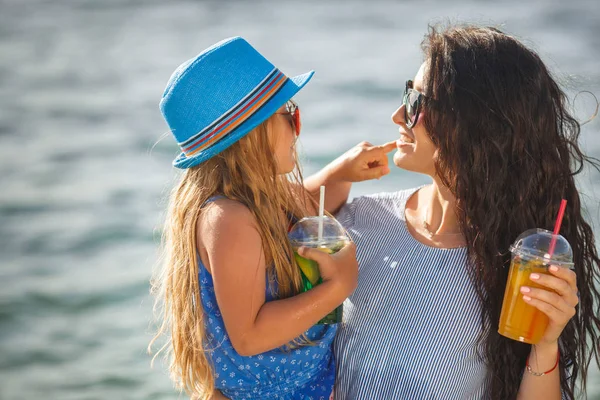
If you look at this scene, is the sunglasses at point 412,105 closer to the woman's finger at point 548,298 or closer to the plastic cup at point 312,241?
the plastic cup at point 312,241

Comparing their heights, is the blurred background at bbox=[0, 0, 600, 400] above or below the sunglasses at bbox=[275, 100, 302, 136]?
below

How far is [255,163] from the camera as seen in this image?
240cm

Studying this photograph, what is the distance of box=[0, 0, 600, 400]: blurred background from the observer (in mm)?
4688

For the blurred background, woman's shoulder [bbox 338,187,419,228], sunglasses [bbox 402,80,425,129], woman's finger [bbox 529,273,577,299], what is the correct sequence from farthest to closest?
the blurred background → woman's shoulder [bbox 338,187,419,228] → sunglasses [bbox 402,80,425,129] → woman's finger [bbox 529,273,577,299]

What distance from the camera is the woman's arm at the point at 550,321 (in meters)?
2.12

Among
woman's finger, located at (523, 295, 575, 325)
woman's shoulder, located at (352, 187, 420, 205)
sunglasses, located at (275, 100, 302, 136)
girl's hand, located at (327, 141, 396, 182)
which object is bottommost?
woman's finger, located at (523, 295, 575, 325)

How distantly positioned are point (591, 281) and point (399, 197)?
67 centimetres

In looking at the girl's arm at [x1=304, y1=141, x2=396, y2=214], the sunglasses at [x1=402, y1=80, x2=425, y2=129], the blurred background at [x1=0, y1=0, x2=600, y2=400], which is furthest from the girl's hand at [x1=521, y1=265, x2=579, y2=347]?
the blurred background at [x1=0, y1=0, x2=600, y2=400]

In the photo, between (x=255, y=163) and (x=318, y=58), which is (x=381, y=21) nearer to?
(x=318, y=58)

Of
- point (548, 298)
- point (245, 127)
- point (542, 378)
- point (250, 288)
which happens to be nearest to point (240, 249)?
point (250, 288)

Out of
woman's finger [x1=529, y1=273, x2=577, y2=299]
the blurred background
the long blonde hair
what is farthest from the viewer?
the blurred background

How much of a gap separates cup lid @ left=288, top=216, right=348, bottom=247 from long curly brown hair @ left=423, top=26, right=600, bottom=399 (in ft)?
1.26

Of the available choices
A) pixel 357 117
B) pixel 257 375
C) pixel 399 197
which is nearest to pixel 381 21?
pixel 357 117

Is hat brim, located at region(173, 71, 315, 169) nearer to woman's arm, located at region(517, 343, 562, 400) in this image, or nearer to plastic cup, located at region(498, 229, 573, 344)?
plastic cup, located at region(498, 229, 573, 344)
